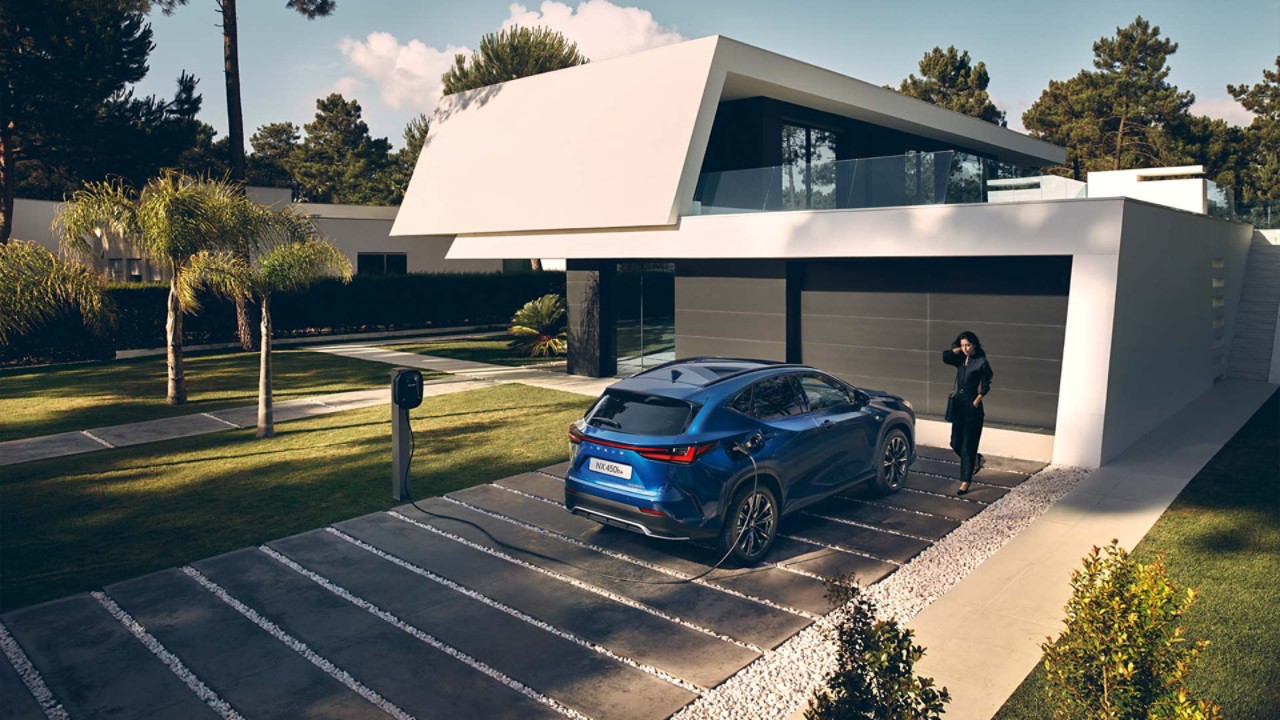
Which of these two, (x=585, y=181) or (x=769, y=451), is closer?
(x=769, y=451)

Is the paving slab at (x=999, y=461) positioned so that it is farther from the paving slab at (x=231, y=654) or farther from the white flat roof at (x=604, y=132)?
the paving slab at (x=231, y=654)

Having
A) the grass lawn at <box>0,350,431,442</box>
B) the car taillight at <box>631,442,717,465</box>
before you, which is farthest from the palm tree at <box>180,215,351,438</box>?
the car taillight at <box>631,442,717,465</box>

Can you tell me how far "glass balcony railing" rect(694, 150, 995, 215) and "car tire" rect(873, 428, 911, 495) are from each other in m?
4.56

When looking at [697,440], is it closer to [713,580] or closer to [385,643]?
[713,580]

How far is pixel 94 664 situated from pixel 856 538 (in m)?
6.43

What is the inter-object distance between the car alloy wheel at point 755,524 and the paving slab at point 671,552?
0.20 m

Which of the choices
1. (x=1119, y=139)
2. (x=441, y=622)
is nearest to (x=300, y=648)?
(x=441, y=622)

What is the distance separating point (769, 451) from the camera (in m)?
7.73

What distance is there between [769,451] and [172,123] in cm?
2763

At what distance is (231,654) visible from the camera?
5930mm

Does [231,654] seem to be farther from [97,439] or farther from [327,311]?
[327,311]

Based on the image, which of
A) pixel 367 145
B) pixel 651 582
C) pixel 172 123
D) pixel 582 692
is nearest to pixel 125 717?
pixel 582 692

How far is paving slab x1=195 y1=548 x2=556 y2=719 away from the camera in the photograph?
207 inches

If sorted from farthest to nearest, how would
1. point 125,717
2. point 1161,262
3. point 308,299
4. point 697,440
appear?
point 308,299
point 1161,262
point 697,440
point 125,717
